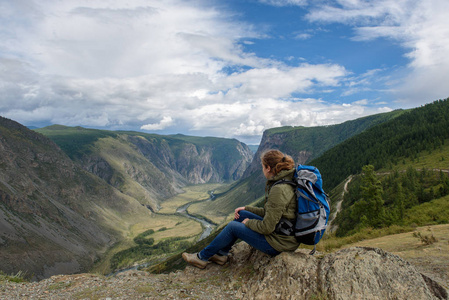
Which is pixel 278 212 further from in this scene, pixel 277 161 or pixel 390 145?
pixel 390 145

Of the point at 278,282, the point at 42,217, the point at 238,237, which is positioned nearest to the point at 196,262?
the point at 238,237

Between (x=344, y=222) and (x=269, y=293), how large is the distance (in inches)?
1608

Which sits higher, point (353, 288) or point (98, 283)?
point (353, 288)

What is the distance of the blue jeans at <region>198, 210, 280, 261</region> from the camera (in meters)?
8.37

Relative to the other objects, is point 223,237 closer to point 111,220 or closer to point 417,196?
point 417,196

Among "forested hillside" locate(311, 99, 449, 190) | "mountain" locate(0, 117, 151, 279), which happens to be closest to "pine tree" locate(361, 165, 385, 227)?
"forested hillside" locate(311, 99, 449, 190)

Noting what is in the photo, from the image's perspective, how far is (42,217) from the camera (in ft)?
455

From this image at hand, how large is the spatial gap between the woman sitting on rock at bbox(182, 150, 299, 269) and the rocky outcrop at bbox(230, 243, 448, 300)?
2.20 feet

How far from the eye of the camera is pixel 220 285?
355 inches

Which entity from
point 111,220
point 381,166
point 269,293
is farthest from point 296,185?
point 111,220

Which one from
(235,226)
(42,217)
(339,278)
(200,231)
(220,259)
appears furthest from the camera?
(200,231)

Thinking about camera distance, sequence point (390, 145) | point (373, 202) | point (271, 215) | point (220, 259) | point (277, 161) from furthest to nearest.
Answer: point (390, 145) → point (373, 202) → point (220, 259) → point (277, 161) → point (271, 215)

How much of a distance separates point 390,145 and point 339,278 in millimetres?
113331

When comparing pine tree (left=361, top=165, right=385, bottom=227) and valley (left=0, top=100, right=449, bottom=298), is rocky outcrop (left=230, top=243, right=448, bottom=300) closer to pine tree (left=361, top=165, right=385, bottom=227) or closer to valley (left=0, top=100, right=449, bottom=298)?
valley (left=0, top=100, right=449, bottom=298)
